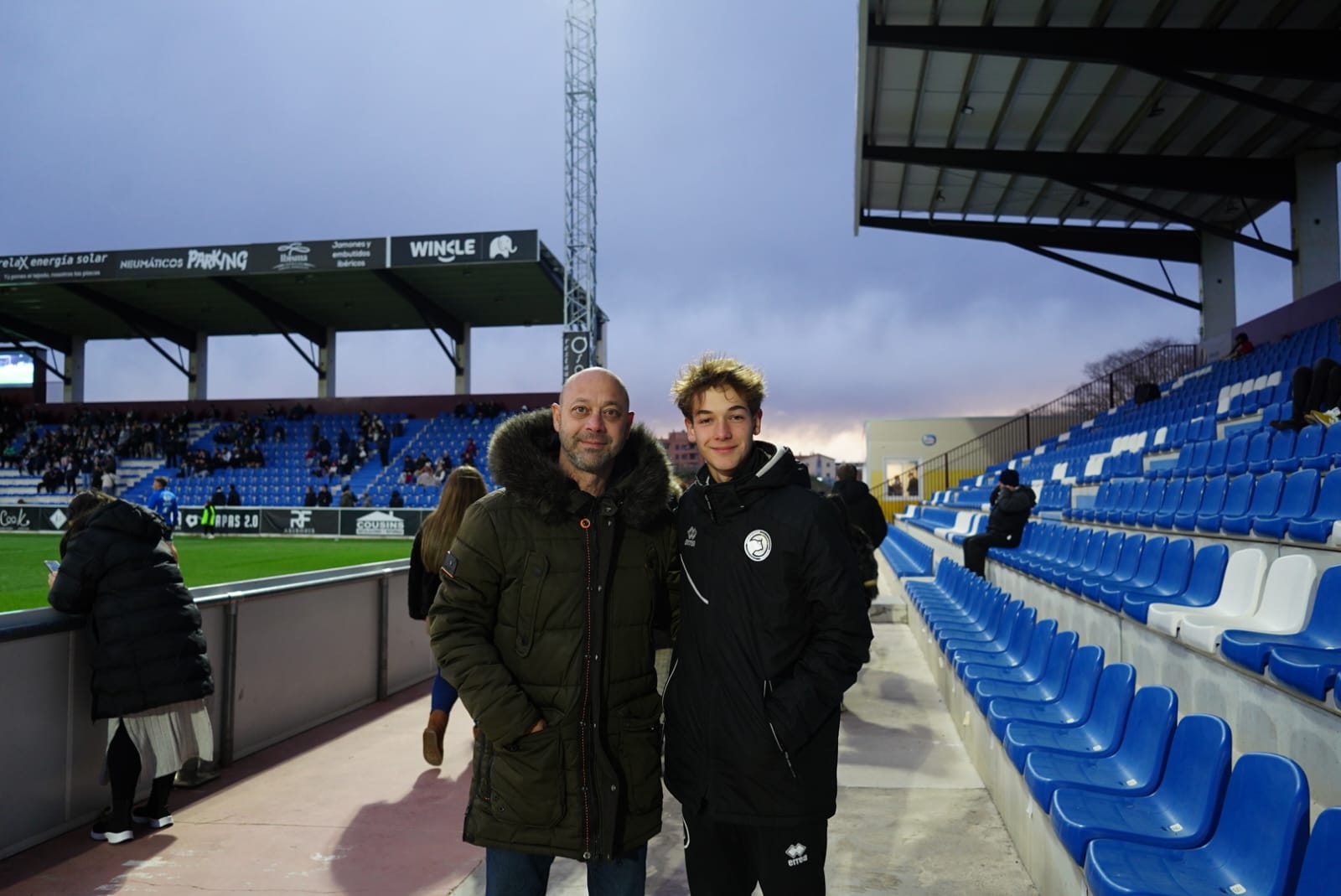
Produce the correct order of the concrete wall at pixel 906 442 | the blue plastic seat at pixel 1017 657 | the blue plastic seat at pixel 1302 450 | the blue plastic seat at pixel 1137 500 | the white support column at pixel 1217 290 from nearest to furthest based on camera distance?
1. the blue plastic seat at pixel 1017 657
2. the blue plastic seat at pixel 1302 450
3. the blue plastic seat at pixel 1137 500
4. the white support column at pixel 1217 290
5. the concrete wall at pixel 906 442

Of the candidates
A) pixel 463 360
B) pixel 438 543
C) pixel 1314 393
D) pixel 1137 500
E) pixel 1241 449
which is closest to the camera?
pixel 438 543

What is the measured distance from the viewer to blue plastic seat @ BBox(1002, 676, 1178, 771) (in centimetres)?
242

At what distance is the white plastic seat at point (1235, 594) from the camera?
3.35m

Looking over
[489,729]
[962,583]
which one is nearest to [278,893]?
[489,729]

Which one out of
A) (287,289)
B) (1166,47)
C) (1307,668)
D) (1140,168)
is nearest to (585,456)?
(1307,668)

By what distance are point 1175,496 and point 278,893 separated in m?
6.41

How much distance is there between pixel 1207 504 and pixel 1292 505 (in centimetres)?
120

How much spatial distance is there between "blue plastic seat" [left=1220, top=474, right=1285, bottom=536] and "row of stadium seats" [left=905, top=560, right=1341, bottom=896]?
1715mm

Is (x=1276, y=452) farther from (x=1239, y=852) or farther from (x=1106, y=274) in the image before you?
(x=1106, y=274)

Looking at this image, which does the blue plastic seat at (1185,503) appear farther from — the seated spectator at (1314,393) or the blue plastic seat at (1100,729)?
the blue plastic seat at (1100,729)

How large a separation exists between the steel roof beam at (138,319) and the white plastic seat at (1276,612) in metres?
36.5

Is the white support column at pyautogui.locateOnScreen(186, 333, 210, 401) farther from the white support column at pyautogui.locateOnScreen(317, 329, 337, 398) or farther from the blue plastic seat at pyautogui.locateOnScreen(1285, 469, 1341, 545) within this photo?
the blue plastic seat at pyautogui.locateOnScreen(1285, 469, 1341, 545)

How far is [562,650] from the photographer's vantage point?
191 cm

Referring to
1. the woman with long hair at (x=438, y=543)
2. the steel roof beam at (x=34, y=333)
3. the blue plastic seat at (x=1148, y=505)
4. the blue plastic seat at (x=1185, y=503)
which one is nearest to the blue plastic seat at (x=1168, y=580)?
the blue plastic seat at (x=1185, y=503)
